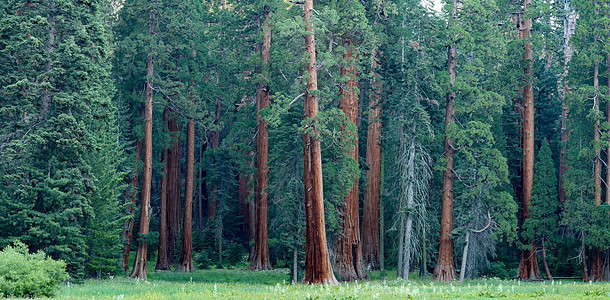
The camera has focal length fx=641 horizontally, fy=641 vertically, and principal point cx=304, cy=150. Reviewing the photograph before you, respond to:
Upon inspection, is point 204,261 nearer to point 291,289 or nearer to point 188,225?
point 188,225

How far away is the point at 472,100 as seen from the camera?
2722 cm

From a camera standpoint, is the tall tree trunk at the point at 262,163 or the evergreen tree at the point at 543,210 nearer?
the evergreen tree at the point at 543,210

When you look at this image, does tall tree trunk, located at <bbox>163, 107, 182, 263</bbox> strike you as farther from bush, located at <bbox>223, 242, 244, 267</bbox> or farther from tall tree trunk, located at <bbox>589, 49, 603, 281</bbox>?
tall tree trunk, located at <bbox>589, 49, 603, 281</bbox>

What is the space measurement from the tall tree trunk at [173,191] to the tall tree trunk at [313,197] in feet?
56.5

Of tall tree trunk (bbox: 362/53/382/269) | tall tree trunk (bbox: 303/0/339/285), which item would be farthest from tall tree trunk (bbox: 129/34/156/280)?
tall tree trunk (bbox: 303/0/339/285)

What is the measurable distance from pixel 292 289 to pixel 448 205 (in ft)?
40.7

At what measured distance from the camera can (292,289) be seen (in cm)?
1662

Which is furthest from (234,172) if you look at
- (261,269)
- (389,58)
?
(389,58)

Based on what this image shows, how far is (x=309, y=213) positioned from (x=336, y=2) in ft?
29.5

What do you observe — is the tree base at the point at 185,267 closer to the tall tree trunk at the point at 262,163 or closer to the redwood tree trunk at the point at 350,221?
the tall tree trunk at the point at 262,163

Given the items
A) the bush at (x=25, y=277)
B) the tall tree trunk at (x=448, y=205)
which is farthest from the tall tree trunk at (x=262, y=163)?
the bush at (x=25, y=277)

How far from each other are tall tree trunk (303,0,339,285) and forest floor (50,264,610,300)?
1018 millimetres

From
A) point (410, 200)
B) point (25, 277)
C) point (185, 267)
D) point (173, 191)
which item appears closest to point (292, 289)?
point (25, 277)

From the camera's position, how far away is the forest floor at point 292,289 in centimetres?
1314
